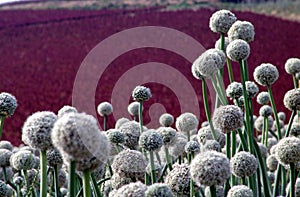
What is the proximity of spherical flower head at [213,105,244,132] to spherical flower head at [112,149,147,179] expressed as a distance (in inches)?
7.3

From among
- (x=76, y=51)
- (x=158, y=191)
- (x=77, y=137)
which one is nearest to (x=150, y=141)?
(x=158, y=191)

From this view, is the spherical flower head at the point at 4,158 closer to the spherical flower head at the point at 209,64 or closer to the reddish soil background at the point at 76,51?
the spherical flower head at the point at 209,64

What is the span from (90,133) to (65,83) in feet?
17.9

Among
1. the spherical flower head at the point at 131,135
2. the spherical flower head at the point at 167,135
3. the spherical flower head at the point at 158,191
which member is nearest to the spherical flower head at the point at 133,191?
the spherical flower head at the point at 158,191

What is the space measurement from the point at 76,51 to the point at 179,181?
23.3 ft

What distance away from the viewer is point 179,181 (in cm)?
74

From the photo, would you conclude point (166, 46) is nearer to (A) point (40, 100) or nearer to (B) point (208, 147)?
(A) point (40, 100)

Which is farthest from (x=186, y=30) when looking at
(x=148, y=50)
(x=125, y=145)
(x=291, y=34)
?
(x=125, y=145)

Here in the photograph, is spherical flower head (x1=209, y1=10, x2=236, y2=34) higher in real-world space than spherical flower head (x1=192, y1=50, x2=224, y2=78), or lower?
higher

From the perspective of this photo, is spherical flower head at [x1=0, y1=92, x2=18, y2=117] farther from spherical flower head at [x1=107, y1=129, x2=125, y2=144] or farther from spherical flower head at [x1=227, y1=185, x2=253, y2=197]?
spherical flower head at [x1=227, y1=185, x2=253, y2=197]

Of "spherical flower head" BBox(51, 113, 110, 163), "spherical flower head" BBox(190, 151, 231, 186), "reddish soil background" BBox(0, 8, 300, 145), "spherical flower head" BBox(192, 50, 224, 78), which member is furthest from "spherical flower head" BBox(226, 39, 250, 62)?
"reddish soil background" BBox(0, 8, 300, 145)

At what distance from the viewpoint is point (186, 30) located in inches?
332

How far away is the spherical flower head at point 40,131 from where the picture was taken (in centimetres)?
61

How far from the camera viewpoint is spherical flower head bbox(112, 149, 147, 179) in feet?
2.43
